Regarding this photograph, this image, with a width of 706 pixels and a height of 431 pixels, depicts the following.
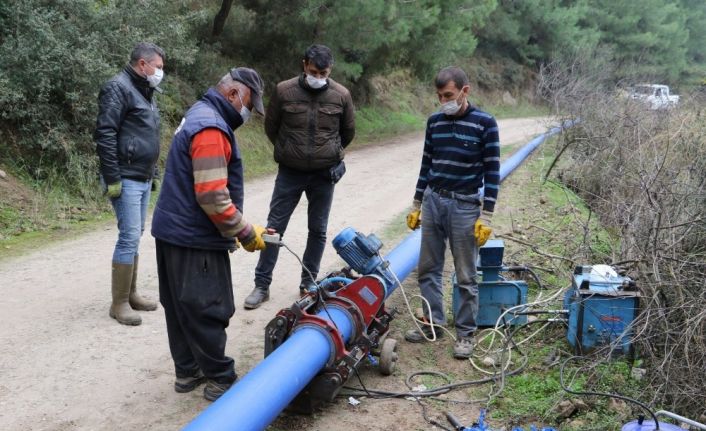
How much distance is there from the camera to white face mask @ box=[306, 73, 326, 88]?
517 centimetres

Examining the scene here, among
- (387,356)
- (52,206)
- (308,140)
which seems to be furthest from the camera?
(52,206)

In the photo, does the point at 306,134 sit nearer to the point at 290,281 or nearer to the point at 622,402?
the point at 290,281

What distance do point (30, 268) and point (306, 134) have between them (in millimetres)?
3314

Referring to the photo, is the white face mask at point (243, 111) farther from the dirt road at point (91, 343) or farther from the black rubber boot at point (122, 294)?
the black rubber boot at point (122, 294)

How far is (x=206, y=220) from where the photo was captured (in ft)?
12.1

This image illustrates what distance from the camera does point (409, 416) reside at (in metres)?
3.96

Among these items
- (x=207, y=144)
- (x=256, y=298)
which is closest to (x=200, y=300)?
(x=207, y=144)

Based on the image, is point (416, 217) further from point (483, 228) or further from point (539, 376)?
point (539, 376)

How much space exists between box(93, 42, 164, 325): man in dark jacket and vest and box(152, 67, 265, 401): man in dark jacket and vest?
123 centimetres

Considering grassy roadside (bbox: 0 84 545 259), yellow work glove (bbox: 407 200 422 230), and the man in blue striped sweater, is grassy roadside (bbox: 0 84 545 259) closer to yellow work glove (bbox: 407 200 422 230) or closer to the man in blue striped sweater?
yellow work glove (bbox: 407 200 422 230)

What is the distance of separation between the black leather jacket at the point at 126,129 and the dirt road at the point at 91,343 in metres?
1.22

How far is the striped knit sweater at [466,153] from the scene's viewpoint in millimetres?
4602

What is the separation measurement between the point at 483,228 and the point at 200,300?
2014mm

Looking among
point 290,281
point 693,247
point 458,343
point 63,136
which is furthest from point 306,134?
point 63,136
